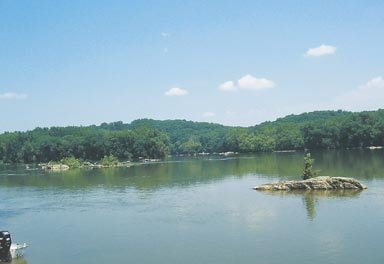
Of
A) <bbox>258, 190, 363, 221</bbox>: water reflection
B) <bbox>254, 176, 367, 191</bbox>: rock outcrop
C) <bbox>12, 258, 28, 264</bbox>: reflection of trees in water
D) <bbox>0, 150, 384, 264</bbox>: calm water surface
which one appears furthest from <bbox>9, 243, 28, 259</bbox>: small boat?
<bbox>254, 176, 367, 191</bbox>: rock outcrop

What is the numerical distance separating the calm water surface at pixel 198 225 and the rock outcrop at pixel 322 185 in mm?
2126

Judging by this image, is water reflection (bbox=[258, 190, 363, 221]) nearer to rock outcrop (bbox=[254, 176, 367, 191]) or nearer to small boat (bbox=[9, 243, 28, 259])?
rock outcrop (bbox=[254, 176, 367, 191])

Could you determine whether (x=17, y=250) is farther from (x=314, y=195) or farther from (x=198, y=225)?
(x=314, y=195)

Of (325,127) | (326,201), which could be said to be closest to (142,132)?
(325,127)

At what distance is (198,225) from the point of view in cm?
4475

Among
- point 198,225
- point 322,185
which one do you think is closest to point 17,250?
point 198,225

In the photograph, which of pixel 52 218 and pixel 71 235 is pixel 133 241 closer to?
pixel 71 235

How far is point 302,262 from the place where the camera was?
31281 millimetres

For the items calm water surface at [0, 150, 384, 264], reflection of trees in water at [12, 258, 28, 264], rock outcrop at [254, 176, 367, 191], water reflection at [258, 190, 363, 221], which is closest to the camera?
calm water surface at [0, 150, 384, 264]

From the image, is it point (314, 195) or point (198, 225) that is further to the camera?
point (314, 195)

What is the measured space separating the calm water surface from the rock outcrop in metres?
2.13

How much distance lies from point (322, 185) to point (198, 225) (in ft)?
82.6

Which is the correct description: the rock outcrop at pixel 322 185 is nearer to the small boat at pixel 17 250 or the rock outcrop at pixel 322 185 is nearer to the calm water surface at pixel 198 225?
the calm water surface at pixel 198 225

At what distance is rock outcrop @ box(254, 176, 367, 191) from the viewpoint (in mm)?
63562
